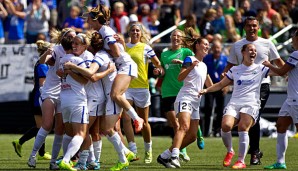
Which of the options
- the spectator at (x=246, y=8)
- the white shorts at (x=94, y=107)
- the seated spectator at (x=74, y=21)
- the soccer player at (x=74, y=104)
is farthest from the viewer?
the spectator at (x=246, y=8)

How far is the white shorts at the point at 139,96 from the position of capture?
1574cm

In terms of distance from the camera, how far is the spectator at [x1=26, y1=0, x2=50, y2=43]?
24672mm

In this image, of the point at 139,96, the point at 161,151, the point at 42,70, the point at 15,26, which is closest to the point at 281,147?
the point at 139,96

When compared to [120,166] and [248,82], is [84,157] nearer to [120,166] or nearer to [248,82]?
[120,166]

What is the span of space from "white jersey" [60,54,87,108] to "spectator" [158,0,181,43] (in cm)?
1280

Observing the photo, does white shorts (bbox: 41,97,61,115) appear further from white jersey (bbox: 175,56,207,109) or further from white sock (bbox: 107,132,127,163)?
white jersey (bbox: 175,56,207,109)

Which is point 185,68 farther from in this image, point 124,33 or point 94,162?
point 124,33

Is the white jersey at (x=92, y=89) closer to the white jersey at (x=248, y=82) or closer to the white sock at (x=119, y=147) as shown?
the white sock at (x=119, y=147)

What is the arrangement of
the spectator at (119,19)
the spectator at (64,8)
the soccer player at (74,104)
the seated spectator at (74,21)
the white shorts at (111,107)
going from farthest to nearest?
the spectator at (64,8)
the spectator at (119,19)
the seated spectator at (74,21)
the white shorts at (111,107)
the soccer player at (74,104)

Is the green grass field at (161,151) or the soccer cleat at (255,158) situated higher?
the soccer cleat at (255,158)

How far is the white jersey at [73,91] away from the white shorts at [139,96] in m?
3.10

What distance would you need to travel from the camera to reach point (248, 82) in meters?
13.8

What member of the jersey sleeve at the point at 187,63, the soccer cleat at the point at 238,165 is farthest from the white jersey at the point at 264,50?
the soccer cleat at the point at 238,165

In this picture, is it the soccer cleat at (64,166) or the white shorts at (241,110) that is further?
the white shorts at (241,110)
